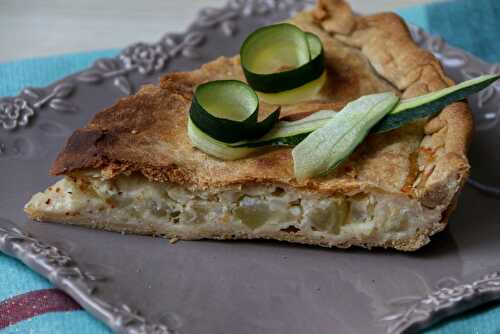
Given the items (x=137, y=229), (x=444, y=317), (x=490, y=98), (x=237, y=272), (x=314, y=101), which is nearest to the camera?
(x=444, y=317)

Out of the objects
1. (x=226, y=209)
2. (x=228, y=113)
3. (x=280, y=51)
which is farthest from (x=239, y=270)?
(x=280, y=51)

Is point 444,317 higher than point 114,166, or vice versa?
point 114,166

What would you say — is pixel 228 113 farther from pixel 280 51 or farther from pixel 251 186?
pixel 280 51

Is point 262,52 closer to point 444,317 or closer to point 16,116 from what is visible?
point 16,116

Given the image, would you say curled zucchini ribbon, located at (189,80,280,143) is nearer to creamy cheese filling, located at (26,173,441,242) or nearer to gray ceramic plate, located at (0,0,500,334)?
creamy cheese filling, located at (26,173,441,242)

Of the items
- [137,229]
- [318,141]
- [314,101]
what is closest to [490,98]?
[314,101]

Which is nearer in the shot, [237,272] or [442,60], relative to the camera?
[237,272]
